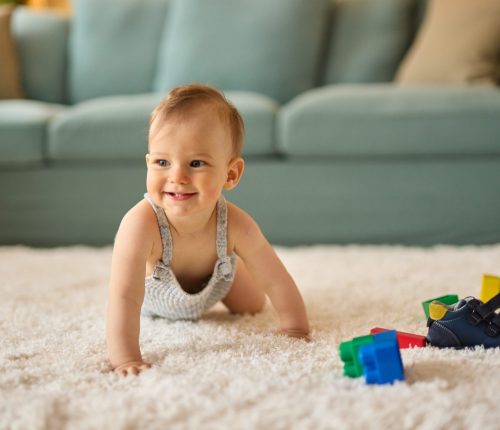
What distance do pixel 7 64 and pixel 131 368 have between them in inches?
82.3

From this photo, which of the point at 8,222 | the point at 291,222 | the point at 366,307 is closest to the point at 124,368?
the point at 366,307

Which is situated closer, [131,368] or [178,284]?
[131,368]

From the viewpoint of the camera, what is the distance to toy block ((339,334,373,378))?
91cm

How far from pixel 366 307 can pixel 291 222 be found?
0.72 m

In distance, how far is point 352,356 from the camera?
0.94 metres

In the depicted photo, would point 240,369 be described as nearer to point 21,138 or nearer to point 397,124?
point 397,124

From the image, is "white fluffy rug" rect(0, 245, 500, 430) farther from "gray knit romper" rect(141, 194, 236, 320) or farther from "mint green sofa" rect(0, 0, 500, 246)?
"mint green sofa" rect(0, 0, 500, 246)

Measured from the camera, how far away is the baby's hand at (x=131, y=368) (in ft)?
3.18

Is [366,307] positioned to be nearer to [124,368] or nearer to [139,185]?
[124,368]

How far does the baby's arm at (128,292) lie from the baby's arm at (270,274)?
7.2 inches

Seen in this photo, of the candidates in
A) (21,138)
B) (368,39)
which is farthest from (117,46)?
(368,39)

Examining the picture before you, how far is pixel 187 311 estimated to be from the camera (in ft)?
4.18

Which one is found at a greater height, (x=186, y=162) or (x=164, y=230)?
(x=186, y=162)

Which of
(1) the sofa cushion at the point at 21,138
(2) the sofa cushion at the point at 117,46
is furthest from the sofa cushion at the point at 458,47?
(1) the sofa cushion at the point at 21,138
